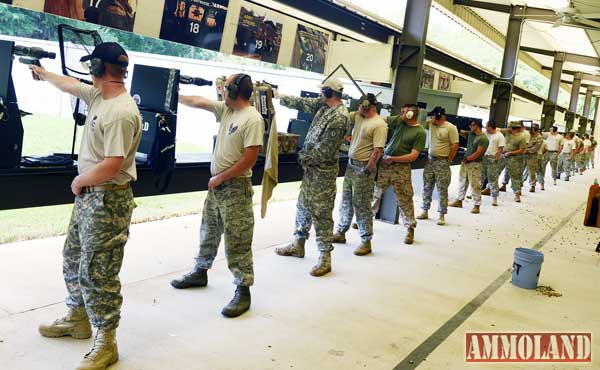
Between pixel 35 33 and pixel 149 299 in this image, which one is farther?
pixel 35 33

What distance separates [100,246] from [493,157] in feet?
30.3

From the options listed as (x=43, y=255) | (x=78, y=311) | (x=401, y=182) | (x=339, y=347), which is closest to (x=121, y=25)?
(x=43, y=255)

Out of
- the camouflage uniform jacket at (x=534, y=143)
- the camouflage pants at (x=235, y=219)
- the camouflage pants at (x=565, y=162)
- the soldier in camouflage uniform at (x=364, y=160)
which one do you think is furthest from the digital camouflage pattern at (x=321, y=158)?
the camouflage pants at (x=565, y=162)

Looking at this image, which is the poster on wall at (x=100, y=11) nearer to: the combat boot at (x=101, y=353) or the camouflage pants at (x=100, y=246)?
the camouflage pants at (x=100, y=246)

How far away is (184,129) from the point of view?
234 inches

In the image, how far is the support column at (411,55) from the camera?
26.1 feet

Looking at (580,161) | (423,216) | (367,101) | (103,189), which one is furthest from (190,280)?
(580,161)

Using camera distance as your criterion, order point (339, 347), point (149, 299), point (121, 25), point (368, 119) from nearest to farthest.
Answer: point (339, 347) → point (149, 299) → point (121, 25) → point (368, 119)

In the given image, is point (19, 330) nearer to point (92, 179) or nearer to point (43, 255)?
point (92, 179)

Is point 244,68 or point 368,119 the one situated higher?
point 244,68

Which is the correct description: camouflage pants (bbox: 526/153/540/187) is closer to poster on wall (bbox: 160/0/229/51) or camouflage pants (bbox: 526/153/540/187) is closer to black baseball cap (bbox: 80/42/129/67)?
poster on wall (bbox: 160/0/229/51)

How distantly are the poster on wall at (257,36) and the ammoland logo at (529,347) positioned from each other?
3.69 m

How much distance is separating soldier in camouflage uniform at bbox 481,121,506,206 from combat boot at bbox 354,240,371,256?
17.5ft

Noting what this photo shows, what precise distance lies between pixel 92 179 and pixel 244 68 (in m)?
4.07
